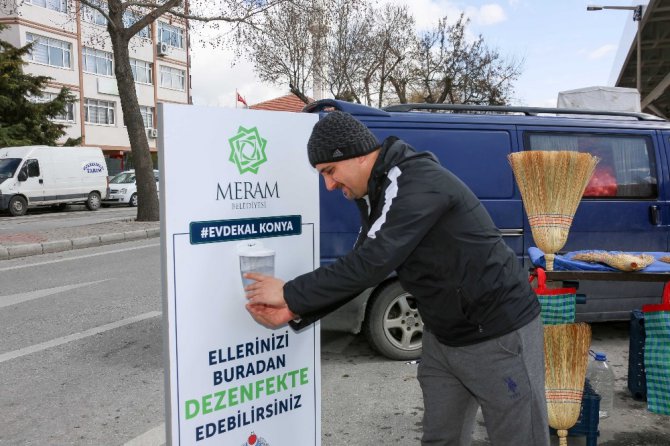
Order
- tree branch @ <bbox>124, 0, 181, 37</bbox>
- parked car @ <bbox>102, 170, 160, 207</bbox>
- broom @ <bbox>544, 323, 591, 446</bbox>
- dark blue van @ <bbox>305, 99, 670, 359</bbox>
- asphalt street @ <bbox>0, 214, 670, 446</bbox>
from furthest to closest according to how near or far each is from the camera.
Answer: parked car @ <bbox>102, 170, 160, 207</bbox> < tree branch @ <bbox>124, 0, 181, 37</bbox> < dark blue van @ <bbox>305, 99, 670, 359</bbox> < asphalt street @ <bbox>0, 214, 670, 446</bbox> < broom @ <bbox>544, 323, 591, 446</bbox>

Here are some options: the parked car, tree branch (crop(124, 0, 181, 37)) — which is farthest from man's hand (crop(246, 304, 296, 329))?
the parked car

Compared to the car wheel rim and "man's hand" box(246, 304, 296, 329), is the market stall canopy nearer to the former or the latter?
the car wheel rim

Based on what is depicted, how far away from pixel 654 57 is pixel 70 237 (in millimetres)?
27620

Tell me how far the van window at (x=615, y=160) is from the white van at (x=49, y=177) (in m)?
19.6

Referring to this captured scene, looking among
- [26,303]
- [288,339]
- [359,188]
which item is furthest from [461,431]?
[26,303]

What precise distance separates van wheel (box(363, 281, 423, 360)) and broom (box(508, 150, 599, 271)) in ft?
5.23

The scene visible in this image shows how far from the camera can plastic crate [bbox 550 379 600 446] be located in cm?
317

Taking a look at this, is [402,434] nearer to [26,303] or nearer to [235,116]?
[235,116]

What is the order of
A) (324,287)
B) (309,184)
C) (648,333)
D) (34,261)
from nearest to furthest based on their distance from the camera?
1. (324,287)
2. (309,184)
3. (648,333)
4. (34,261)

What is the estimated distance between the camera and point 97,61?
38281mm

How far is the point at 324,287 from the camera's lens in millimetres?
1870

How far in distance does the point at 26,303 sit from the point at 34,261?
3836 millimetres

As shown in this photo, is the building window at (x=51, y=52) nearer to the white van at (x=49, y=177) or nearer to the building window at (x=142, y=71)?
the building window at (x=142, y=71)

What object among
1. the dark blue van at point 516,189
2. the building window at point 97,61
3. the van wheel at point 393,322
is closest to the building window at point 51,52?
the building window at point 97,61
